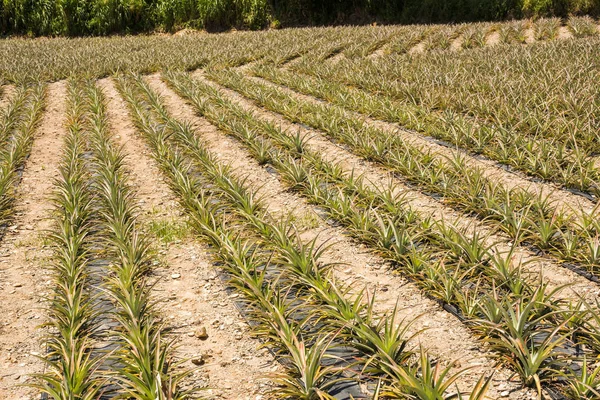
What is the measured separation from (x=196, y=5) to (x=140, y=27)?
2.50 metres

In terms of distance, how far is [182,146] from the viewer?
6.79 meters

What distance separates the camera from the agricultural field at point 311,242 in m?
2.85

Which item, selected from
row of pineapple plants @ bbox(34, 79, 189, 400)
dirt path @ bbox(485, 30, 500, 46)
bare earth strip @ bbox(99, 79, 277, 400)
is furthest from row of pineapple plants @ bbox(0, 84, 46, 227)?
dirt path @ bbox(485, 30, 500, 46)

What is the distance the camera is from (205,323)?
3.45m

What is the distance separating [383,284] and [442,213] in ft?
3.96

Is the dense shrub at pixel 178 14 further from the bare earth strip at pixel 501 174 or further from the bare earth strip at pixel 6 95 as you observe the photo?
the bare earth strip at pixel 501 174

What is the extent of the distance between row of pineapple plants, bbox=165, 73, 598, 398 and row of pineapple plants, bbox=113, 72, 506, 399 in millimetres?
307

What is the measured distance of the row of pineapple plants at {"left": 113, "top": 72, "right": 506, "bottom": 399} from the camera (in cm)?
270

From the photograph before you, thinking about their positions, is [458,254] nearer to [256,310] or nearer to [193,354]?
[256,310]

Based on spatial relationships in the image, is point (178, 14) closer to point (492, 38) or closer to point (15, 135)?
point (492, 38)

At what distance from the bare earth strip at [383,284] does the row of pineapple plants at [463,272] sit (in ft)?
0.25

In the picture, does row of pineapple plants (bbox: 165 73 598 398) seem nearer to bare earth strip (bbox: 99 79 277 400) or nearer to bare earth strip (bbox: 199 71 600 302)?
bare earth strip (bbox: 199 71 600 302)

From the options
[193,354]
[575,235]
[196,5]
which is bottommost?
[193,354]

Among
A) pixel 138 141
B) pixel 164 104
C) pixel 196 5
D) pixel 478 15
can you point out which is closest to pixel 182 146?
pixel 138 141
